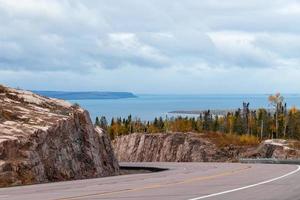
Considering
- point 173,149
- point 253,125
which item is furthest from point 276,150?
point 253,125

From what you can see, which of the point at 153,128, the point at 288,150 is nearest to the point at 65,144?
the point at 288,150

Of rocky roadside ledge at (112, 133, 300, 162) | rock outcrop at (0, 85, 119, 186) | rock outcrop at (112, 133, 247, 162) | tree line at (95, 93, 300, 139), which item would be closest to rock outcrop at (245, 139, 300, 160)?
rocky roadside ledge at (112, 133, 300, 162)

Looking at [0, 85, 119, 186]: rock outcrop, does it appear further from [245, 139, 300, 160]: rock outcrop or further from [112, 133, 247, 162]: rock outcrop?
[112, 133, 247, 162]: rock outcrop

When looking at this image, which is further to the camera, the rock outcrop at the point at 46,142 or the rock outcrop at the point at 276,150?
the rock outcrop at the point at 276,150

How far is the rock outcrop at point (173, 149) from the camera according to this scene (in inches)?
2623

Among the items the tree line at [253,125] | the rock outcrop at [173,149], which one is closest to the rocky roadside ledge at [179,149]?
the rock outcrop at [173,149]

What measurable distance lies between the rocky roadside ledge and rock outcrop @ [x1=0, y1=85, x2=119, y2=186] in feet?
89.4

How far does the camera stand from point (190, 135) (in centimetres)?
7031

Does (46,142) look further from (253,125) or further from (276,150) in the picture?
(253,125)

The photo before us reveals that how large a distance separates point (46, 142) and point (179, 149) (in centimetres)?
3935

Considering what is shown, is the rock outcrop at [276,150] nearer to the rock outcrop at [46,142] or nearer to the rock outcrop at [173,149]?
the rock outcrop at [173,149]

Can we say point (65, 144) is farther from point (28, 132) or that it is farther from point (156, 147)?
point (156, 147)

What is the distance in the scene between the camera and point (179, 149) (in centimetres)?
6881

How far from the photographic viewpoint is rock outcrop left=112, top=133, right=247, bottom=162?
219 feet
